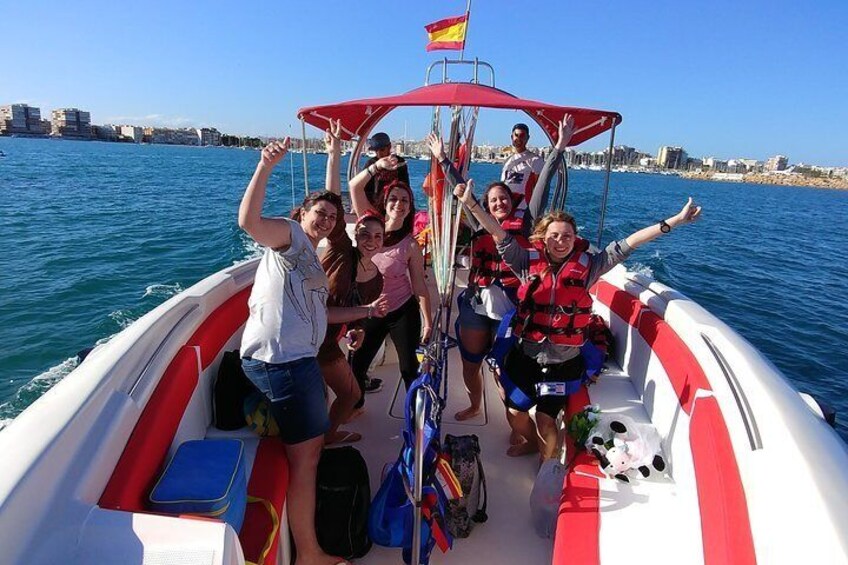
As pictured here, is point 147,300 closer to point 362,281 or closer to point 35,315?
point 35,315

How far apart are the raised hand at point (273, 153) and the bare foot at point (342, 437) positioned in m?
1.70

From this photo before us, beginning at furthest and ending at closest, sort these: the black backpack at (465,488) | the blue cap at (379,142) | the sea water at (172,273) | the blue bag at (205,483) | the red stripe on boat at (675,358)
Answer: the sea water at (172,273) → the blue cap at (379,142) → the black backpack at (465,488) → the red stripe on boat at (675,358) → the blue bag at (205,483)

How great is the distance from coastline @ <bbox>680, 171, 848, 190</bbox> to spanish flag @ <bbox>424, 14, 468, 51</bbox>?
459 ft

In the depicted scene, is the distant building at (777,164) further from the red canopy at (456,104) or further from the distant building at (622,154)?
the red canopy at (456,104)

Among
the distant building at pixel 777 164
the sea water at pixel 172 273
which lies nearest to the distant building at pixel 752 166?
the distant building at pixel 777 164

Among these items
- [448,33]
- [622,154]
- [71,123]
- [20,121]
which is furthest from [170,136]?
[448,33]

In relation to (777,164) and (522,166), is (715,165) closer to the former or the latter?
(777,164)

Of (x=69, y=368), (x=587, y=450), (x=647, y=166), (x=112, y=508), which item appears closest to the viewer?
(x=112, y=508)

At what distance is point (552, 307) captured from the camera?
8.04ft

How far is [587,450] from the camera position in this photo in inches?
88.2

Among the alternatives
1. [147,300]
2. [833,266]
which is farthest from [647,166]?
[147,300]

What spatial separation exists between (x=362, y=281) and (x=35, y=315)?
7388mm

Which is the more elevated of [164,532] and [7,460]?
[7,460]

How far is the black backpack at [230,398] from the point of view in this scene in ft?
7.43
